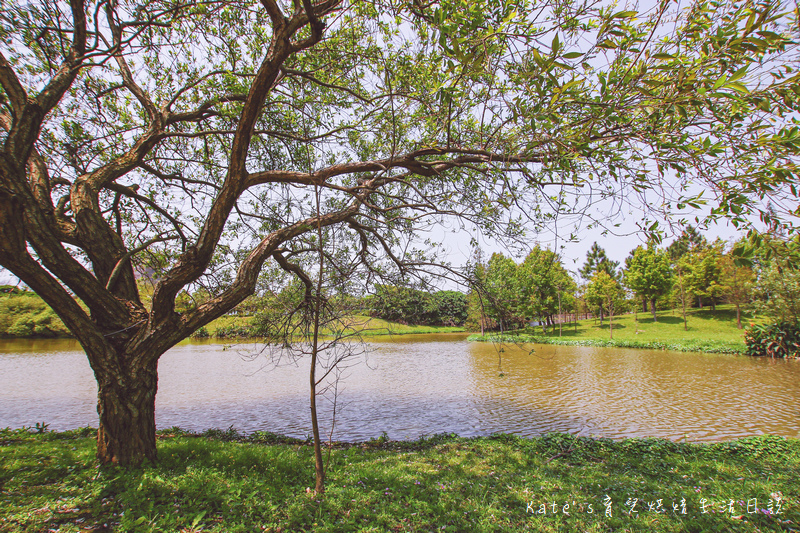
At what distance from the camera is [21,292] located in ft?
15.5

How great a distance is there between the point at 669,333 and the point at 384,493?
40.3 m

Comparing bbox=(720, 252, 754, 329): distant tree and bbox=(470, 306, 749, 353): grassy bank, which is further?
bbox=(720, 252, 754, 329): distant tree

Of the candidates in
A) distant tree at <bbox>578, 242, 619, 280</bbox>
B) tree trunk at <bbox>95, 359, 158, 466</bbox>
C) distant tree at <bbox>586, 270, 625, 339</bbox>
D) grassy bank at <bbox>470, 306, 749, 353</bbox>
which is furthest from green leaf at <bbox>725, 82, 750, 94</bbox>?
distant tree at <bbox>578, 242, 619, 280</bbox>

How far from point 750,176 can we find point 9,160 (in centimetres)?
640

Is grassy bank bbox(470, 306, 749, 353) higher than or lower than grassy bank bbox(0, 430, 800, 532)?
lower

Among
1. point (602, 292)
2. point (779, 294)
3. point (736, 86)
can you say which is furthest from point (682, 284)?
point (736, 86)

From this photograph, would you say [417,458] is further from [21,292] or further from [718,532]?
[21,292]

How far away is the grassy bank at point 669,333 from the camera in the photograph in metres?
25.5

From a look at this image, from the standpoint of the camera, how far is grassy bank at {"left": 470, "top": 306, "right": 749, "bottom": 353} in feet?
83.8

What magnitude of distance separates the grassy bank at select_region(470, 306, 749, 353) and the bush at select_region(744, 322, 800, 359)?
48.0 inches

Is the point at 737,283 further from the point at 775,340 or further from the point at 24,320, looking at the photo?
the point at 24,320

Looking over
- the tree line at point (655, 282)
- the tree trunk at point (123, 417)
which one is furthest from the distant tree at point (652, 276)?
the tree trunk at point (123, 417)

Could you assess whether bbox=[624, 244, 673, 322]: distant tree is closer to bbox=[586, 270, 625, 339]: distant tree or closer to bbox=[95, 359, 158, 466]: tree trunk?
bbox=[586, 270, 625, 339]: distant tree

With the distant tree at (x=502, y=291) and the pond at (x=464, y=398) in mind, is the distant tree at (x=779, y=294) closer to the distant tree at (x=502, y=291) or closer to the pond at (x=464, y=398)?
the pond at (x=464, y=398)
